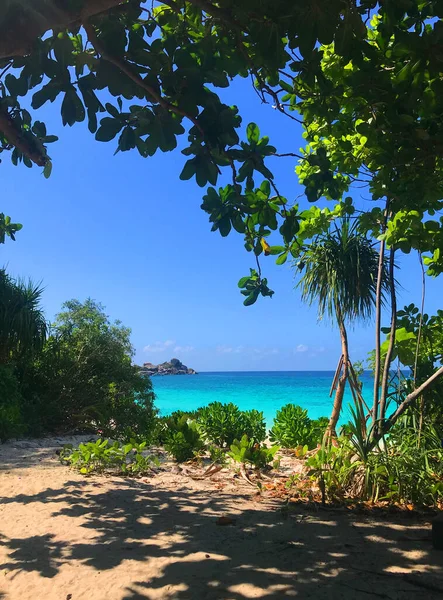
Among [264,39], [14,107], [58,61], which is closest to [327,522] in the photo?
[264,39]

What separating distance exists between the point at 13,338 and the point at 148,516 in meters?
7.28

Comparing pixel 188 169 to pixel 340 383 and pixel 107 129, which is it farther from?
pixel 340 383

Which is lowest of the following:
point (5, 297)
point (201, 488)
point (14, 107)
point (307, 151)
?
point (201, 488)

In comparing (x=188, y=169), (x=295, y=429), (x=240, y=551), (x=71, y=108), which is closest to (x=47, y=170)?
(x=71, y=108)

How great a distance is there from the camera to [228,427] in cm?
681

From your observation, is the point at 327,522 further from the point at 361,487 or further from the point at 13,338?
the point at 13,338

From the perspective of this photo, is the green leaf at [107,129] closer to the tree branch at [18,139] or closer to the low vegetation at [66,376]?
the tree branch at [18,139]

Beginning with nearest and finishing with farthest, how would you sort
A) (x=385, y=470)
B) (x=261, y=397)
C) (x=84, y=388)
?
(x=385, y=470), (x=84, y=388), (x=261, y=397)

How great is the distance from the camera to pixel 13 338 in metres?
9.54

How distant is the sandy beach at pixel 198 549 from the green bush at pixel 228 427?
2550 mm

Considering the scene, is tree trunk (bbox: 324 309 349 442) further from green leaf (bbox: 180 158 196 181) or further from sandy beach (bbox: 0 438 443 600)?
green leaf (bbox: 180 158 196 181)

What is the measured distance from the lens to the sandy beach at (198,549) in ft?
7.28

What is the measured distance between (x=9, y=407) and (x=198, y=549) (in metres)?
6.19

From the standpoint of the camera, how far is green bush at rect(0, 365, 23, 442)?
7242 mm
